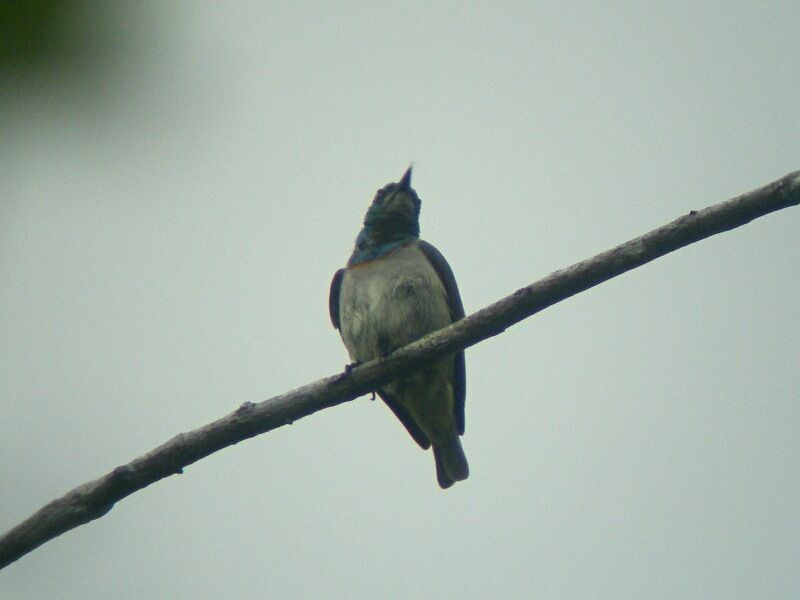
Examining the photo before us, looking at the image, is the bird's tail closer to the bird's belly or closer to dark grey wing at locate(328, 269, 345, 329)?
the bird's belly

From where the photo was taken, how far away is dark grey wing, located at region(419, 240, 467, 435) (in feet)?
20.6

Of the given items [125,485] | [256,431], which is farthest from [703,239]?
[125,485]

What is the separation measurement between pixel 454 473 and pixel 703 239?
10.9 ft

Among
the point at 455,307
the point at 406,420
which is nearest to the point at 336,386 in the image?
the point at 455,307

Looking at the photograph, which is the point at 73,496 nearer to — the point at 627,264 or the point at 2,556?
the point at 2,556

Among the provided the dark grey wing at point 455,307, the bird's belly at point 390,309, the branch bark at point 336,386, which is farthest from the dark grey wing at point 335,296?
the branch bark at point 336,386

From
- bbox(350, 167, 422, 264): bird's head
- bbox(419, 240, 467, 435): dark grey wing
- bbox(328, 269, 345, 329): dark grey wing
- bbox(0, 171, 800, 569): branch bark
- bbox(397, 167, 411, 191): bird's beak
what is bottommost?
bbox(0, 171, 800, 569): branch bark

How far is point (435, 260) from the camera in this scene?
640cm

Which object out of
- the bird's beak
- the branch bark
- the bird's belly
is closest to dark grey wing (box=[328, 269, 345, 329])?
the bird's belly

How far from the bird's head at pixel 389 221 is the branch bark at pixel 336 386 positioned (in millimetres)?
2386

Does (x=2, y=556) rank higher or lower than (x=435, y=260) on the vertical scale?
lower

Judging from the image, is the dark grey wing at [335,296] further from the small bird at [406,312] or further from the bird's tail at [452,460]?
the bird's tail at [452,460]

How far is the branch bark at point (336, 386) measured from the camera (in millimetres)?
3600

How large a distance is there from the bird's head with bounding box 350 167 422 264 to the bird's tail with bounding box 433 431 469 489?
1558 millimetres
